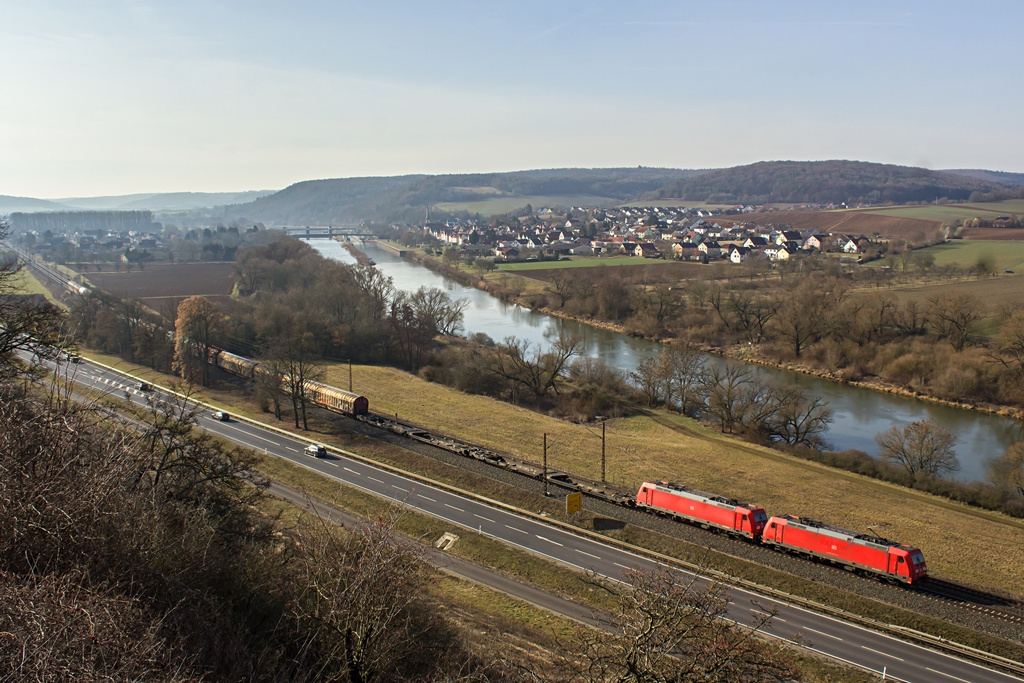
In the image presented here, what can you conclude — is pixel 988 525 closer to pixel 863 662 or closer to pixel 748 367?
pixel 863 662

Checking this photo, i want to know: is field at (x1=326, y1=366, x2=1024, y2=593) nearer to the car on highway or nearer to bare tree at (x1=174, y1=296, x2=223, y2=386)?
the car on highway

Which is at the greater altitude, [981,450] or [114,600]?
[114,600]

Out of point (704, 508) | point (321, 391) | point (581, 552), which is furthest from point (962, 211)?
point (581, 552)

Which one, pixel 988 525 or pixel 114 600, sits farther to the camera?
pixel 988 525

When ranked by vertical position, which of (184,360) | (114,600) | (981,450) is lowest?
(981,450)

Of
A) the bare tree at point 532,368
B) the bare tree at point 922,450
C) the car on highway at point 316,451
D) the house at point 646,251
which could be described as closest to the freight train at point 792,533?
the bare tree at point 922,450

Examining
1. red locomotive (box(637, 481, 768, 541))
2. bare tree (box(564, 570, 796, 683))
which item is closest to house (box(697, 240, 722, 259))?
red locomotive (box(637, 481, 768, 541))

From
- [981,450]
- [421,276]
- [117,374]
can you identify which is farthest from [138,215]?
[981,450]
